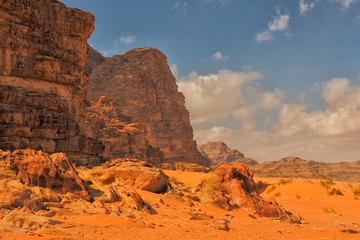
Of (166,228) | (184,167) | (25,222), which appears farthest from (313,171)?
(25,222)

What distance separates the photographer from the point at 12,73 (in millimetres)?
17312

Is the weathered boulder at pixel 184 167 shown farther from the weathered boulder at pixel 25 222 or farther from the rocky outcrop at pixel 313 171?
the weathered boulder at pixel 25 222

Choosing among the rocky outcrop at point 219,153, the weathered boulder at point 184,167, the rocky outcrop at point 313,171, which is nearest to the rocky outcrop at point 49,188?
the weathered boulder at point 184,167

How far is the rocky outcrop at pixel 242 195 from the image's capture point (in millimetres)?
9719

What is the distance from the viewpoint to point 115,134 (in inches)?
1818

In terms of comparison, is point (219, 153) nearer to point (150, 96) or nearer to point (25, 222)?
point (150, 96)

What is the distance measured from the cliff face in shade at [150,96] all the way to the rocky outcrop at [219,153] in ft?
137

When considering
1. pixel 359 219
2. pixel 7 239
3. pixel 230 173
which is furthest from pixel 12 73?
pixel 359 219

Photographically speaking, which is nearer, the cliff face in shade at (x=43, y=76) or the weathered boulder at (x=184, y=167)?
the cliff face in shade at (x=43, y=76)

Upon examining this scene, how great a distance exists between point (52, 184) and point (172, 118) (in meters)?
80.1

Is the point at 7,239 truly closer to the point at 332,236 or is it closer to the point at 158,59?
the point at 332,236

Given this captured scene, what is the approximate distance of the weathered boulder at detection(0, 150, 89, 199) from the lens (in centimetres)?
741

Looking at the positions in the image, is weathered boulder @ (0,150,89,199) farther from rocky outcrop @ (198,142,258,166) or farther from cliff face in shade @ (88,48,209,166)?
rocky outcrop @ (198,142,258,166)

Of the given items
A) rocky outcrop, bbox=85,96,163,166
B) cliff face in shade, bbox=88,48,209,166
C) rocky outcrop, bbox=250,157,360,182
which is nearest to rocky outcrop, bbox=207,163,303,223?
rocky outcrop, bbox=85,96,163,166
